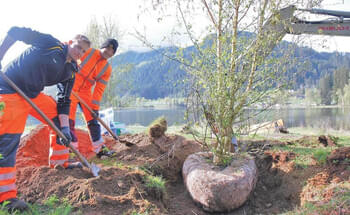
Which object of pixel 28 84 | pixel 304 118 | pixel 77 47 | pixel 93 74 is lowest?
pixel 304 118

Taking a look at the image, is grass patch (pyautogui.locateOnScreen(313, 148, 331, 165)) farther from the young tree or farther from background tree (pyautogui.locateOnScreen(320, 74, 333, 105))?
background tree (pyautogui.locateOnScreen(320, 74, 333, 105))

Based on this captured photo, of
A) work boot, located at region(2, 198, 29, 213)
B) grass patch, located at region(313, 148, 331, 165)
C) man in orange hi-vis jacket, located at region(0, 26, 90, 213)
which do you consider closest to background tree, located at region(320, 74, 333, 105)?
grass patch, located at region(313, 148, 331, 165)

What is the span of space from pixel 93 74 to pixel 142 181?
2457mm

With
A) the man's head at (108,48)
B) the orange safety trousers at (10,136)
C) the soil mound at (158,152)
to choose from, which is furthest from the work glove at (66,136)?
the man's head at (108,48)

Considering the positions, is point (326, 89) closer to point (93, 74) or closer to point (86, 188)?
point (93, 74)

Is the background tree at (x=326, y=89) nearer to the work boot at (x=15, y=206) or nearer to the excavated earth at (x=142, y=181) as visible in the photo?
the excavated earth at (x=142, y=181)

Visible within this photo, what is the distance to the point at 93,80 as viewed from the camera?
16.3 feet

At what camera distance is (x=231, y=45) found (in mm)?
3809

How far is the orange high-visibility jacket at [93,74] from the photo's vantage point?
4.76 meters

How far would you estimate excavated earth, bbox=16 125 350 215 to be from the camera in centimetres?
301

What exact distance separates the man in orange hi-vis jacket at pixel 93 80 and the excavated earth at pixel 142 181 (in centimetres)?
67

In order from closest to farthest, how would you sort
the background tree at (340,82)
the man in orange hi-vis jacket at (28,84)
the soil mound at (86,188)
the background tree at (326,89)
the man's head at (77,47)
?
the man in orange hi-vis jacket at (28,84) < the soil mound at (86,188) < the man's head at (77,47) < the background tree at (340,82) < the background tree at (326,89)

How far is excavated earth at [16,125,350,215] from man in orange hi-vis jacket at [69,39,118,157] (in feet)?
2.20

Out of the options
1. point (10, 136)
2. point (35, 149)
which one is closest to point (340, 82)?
point (35, 149)
